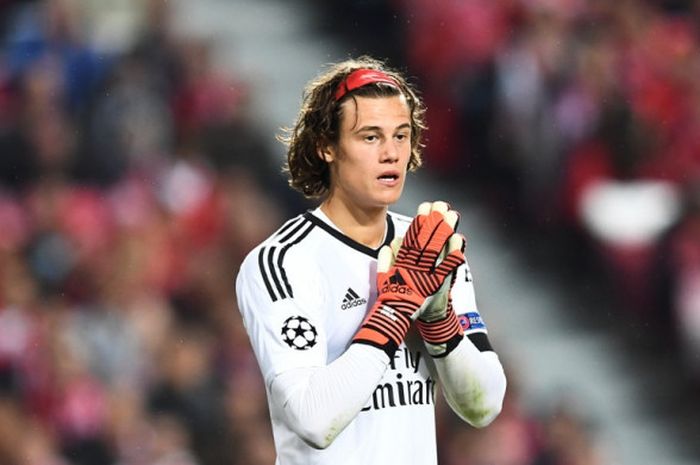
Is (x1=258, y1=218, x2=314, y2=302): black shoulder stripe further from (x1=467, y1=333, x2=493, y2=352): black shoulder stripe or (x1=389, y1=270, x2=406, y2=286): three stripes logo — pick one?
(x1=467, y1=333, x2=493, y2=352): black shoulder stripe

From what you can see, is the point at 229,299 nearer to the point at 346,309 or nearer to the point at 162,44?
the point at 162,44

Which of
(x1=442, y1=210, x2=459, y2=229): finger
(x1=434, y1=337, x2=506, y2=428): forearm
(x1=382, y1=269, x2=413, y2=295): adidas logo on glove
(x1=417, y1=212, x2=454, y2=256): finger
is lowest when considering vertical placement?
(x1=434, y1=337, x2=506, y2=428): forearm

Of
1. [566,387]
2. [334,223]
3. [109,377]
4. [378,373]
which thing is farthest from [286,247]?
[566,387]

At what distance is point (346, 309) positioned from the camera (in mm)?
3387

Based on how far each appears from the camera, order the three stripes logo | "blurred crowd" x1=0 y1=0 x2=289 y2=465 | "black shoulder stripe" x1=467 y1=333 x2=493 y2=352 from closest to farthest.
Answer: the three stripes logo → "black shoulder stripe" x1=467 y1=333 x2=493 y2=352 → "blurred crowd" x1=0 y1=0 x2=289 y2=465

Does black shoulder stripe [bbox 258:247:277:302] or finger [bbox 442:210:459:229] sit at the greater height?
finger [bbox 442:210:459:229]

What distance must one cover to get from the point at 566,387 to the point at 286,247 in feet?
16.9

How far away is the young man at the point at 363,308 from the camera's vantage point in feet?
10.4

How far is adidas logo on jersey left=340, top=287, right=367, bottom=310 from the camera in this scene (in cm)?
339

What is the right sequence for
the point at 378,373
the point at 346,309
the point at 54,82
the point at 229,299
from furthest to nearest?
the point at 54,82
the point at 229,299
the point at 346,309
the point at 378,373

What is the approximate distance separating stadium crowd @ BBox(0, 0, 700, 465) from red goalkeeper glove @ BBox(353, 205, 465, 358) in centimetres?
427

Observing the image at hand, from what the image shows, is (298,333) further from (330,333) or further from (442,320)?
(442,320)

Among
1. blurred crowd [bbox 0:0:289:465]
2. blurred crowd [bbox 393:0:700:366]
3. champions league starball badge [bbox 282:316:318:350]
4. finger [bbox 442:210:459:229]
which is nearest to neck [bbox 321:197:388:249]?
finger [bbox 442:210:459:229]

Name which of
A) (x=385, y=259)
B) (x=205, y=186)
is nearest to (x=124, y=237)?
(x=205, y=186)
